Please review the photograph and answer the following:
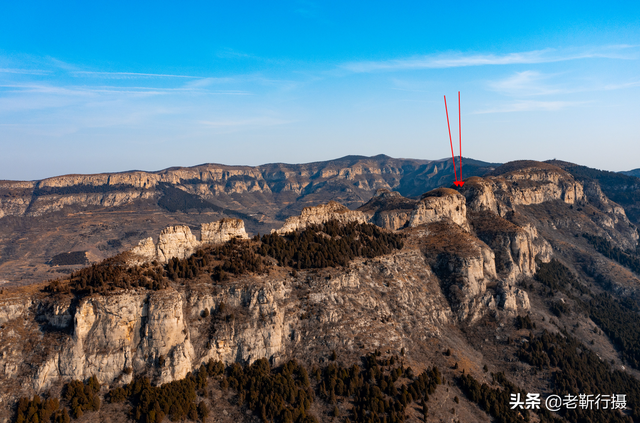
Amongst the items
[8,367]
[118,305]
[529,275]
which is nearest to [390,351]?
[118,305]

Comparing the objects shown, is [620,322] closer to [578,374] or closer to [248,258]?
[578,374]

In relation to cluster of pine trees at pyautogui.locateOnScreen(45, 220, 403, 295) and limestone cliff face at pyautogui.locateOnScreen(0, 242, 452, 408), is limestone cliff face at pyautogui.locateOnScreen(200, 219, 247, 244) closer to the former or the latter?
cluster of pine trees at pyautogui.locateOnScreen(45, 220, 403, 295)

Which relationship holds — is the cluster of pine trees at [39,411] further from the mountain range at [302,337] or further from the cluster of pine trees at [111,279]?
the cluster of pine trees at [111,279]

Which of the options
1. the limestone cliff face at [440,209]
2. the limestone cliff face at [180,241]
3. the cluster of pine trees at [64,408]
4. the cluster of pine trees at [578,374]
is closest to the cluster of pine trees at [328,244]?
the limestone cliff face at [180,241]

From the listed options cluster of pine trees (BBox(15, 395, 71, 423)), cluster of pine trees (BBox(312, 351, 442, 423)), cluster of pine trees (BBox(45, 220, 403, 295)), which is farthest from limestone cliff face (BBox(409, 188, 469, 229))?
cluster of pine trees (BBox(15, 395, 71, 423))

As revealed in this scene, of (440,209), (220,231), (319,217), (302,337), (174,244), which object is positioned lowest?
(302,337)

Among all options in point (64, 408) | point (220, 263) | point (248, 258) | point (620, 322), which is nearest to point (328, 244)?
point (248, 258)

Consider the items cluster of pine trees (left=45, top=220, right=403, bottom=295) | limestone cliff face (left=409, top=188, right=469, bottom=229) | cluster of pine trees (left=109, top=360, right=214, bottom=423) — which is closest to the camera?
cluster of pine trees (left=109, top=360, right=214, bottom=423)
